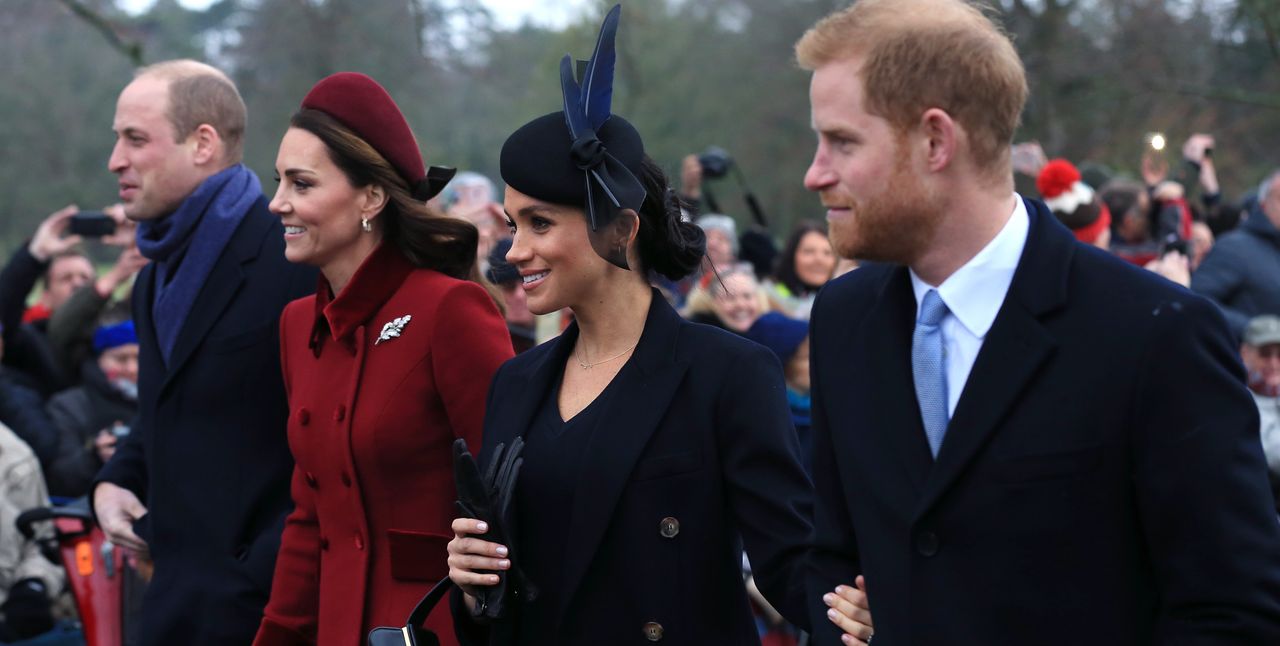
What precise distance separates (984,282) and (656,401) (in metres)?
0.97

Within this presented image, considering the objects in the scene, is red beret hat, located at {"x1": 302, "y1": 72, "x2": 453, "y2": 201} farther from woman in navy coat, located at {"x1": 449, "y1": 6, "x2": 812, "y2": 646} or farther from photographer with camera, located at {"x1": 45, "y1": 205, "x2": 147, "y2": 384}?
photographer with camera, located at {"x1": 45, "y1": 205, "x2": 147, "y2": 384}

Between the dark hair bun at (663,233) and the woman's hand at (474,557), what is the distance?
75 centimetres

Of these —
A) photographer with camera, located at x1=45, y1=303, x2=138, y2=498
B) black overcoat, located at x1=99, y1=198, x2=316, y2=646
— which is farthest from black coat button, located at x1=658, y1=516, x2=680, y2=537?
photographer with camera, located at x1=45, y1=303, x2=138, y2=498

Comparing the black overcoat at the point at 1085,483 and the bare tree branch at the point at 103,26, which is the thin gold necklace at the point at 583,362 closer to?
the black overcoat at the point at 1085,483

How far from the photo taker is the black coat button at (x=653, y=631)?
308 cm

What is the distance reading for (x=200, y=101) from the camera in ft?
15.4

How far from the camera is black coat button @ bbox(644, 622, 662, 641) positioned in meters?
3.08

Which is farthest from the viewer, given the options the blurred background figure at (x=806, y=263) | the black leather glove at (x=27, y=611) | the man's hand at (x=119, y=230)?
the blurred background figure at (x=806, y=263)

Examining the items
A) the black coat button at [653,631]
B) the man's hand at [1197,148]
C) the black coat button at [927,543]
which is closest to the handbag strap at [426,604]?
the black coat button at [653,631]

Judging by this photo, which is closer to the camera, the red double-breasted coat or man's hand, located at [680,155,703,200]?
the red double-breasted coat

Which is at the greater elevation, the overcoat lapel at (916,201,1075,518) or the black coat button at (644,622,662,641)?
the overcoat lapel at (916,201,1075,518)

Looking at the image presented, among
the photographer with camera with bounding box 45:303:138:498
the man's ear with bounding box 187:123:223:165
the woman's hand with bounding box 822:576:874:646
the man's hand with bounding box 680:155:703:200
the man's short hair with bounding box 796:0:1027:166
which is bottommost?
the man's hand with bounding box 680:155:703:200

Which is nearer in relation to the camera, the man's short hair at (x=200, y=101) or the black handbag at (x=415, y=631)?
the black handbag at (x=415, y=631)

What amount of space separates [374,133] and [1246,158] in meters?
22.8
